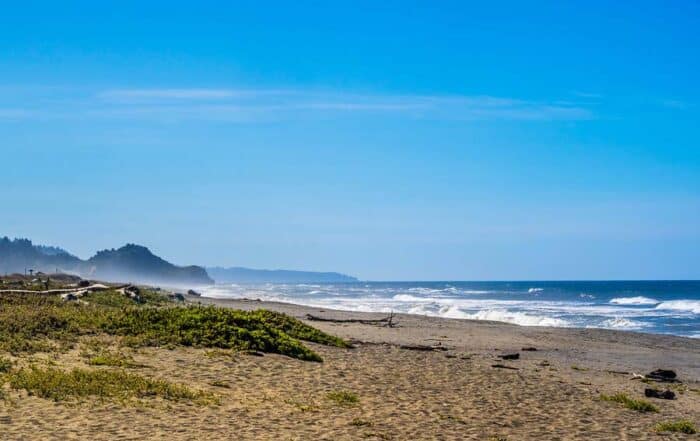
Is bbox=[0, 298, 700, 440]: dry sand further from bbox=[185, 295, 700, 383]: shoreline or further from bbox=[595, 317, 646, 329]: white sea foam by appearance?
bbox=[595, 317, 646, 329]: white sea foam

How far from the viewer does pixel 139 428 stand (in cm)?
1256

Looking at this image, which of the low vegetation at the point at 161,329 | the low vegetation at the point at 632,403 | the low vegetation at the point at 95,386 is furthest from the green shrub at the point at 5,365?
the low vegetation at the point at 632,403

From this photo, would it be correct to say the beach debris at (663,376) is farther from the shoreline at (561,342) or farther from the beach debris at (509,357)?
A: the beach debris at (509,357)

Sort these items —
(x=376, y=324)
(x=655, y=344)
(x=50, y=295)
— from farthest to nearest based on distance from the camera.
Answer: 1. (x=376, y=324)
2. (x=655, y=344)
3. (x=50, y=295)

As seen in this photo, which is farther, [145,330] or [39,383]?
[145,330]

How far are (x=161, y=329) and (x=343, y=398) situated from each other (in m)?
9.18

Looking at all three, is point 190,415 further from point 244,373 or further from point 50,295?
point 50,295

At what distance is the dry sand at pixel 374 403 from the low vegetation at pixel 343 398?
14 centimetres

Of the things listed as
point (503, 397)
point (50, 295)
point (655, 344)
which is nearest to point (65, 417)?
point (503, 397)

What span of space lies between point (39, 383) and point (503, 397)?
10.9 m

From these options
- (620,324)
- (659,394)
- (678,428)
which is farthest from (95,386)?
(620,324)

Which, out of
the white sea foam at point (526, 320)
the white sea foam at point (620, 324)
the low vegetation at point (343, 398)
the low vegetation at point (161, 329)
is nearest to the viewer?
the low vegetation at point (343, 398)

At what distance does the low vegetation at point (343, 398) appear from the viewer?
1603 centimetres

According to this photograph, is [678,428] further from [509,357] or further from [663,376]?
[509,357]
